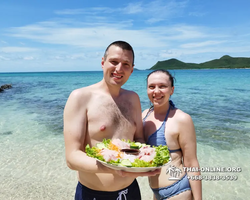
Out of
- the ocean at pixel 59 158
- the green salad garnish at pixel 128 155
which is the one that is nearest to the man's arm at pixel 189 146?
the green salad garnish at pixel 128 155

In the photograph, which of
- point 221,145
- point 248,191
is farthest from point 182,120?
point 221,145

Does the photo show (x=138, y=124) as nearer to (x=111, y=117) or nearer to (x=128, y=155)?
(x=111, y=117)

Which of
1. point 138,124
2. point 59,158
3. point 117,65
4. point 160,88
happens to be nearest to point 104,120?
point 138,124

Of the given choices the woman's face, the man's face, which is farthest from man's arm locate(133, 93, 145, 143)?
the man's face

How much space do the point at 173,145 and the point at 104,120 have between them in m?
1.05

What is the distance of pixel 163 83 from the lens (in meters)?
3.14

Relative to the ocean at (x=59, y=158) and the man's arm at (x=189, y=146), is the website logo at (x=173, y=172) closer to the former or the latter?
the man's arm at (x=189, y=146)

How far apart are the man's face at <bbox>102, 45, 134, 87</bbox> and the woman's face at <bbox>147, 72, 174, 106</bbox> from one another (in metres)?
0.54

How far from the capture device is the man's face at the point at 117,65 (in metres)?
2.71

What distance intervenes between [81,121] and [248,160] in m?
7.05

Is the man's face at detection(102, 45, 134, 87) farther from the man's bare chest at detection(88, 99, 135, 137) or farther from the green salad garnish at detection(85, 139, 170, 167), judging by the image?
the green salad garnish at detection(85, 139, 170, 167)

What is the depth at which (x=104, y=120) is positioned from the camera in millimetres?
2730

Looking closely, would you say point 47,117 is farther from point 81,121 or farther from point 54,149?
point 81,121

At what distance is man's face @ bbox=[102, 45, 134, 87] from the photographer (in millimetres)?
2705
